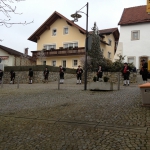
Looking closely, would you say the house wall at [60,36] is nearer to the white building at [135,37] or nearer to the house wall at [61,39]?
the house wall at [61,39]

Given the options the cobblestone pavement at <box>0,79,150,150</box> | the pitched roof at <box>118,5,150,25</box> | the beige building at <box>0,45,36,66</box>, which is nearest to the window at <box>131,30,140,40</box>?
the pitched roof at <box>118,5,150,25</box>

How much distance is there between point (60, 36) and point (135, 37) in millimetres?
13925

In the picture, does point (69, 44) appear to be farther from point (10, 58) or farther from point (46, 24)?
point (10, 58)

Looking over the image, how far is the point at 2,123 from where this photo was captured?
5.83 m

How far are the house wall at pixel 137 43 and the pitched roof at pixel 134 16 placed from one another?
0.68 metres

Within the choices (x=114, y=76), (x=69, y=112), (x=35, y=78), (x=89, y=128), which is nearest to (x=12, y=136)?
(x=89, y=128)

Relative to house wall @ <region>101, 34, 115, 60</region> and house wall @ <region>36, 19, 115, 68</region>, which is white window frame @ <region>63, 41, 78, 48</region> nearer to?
house wall @ <region>36, 19, 115, 68</region>

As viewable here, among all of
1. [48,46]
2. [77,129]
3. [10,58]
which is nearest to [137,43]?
[48,46]

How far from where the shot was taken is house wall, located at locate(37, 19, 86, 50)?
38181 mm

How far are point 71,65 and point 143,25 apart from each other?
43.9 ft

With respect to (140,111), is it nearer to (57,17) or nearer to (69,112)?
(69,112)

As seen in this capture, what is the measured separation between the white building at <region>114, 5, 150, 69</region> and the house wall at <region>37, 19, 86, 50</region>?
753 centimetres

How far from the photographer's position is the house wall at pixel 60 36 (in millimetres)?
38181

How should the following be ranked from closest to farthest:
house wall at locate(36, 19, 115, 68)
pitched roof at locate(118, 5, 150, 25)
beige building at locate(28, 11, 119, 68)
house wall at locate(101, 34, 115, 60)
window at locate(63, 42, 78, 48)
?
pitched roof at locate(118, 5, 150, 25) → beige building at locate(28, 11, 119, 68) → house wall at locate(36, 19, 115, 68) → window at locate(63, 42, 78, 48) → house wall at locate(101, 34, 115, 60)
